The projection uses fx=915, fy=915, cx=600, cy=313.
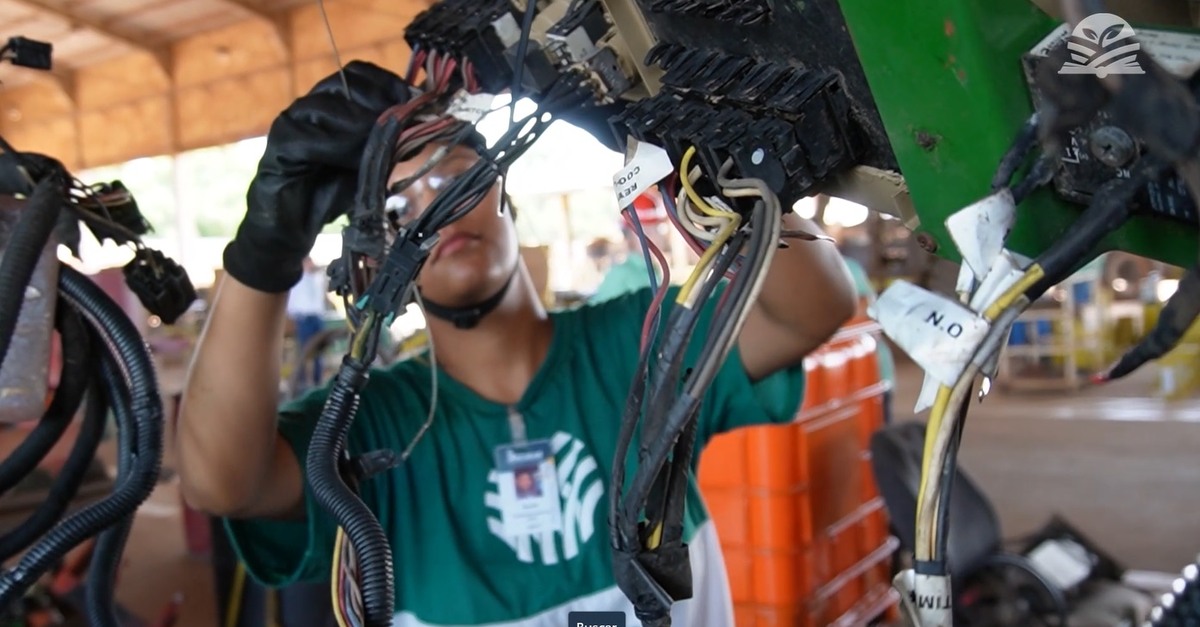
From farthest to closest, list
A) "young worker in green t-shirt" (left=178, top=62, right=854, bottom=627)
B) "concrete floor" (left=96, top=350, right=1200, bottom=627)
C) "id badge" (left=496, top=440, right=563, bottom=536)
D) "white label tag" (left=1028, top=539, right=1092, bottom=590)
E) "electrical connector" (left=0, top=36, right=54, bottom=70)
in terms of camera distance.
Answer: "concrete floor" (left=96, top=350, right=1200, bottom=627)
"white label tag" (left=1028, top=539, right=1092, bottom=590)
"id badge" (left=496, top=440, right=563, bottom=536)
"young worker in green t-shirt" (left=178, top=62, right=854, bottom=627)
"electrical connector" (left=0, top=36, right=54, bottom=70)

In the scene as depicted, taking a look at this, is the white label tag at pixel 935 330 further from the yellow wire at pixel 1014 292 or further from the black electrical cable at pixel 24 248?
the black electrical cable at pixel 24 248

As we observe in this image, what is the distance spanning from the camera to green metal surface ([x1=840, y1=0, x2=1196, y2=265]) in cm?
35

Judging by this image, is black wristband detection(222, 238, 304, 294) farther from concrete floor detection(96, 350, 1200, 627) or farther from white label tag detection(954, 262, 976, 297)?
concrete floor detection(96, 350, 1200, 627)

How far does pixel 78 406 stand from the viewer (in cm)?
66

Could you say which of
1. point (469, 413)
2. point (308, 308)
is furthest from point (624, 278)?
point (308, 308)

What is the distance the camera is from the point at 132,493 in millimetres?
603

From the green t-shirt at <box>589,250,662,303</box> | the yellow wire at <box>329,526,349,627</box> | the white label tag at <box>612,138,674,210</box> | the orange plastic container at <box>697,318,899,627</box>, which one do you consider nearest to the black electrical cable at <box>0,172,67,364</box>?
the yellow wire at <box>329,526,349,627</box>

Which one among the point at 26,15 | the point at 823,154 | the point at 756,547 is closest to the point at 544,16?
the point at 823,154

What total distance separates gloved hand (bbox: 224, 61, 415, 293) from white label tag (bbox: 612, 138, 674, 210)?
0.66ft

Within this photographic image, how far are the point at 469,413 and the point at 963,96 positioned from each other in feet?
2.08

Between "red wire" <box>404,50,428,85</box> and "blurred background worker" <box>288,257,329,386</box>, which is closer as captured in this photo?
"red wire" <box>404,50,428,85</box>

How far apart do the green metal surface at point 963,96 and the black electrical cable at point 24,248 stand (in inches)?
20.0

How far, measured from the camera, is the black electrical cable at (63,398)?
0.64 meters

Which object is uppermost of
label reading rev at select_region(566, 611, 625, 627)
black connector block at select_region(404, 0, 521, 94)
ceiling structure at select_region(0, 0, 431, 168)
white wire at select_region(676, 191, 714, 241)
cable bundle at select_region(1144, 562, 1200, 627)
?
ceiling structure at select_region(0, 0, 431, 168)
